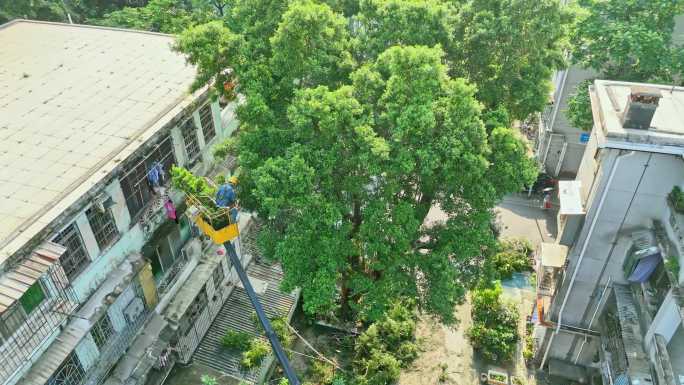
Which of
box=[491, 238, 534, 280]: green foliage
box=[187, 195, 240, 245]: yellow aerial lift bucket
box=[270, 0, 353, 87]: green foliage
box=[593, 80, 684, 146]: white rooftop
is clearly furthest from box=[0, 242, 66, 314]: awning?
box=[491, 238, 534, 280]: green foliage

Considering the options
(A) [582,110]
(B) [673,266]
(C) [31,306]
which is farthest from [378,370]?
(A) [582,110]

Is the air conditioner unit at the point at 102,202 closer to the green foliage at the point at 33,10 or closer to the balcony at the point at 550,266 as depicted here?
the balcony at the point at 550,266

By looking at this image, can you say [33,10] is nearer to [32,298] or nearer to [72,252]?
[72,252]

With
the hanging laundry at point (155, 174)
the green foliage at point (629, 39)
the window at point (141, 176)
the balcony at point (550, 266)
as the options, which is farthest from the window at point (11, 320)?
the green foliage at point (629, 39)

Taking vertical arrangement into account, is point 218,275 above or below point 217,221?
below

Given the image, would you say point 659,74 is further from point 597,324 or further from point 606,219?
point 597,324

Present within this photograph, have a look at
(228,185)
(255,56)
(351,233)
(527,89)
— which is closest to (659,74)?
(527,89)

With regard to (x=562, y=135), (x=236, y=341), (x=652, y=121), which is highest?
(x=652, y=121)
